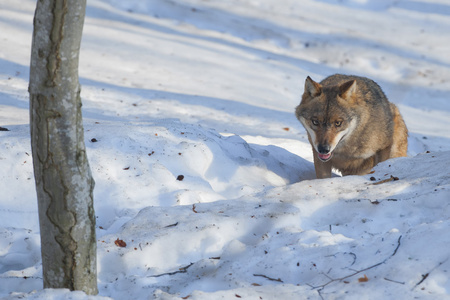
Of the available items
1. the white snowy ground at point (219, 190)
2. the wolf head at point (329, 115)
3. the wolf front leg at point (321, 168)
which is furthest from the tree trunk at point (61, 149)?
the wolf front leg at point (321, 168)

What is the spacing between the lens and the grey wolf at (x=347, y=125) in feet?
19.3

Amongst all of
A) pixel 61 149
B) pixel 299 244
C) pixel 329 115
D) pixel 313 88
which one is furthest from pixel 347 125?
pixel 61 149

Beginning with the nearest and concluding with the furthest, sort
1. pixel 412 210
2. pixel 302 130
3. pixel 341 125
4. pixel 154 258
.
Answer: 1. pixel 154 258
2. pixel 412 210
3. pixel 341 125
4. pixel 302 130

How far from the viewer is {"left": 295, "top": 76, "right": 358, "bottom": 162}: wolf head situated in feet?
19.0

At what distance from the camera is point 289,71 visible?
12.1 meters

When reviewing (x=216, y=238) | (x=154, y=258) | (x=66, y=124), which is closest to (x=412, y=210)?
(x=216, y=238)

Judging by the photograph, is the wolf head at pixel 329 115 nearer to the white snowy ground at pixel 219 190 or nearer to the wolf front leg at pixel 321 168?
the wolf front leg at pixel 321 168

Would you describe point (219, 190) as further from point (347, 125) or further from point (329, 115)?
point (347, 125)

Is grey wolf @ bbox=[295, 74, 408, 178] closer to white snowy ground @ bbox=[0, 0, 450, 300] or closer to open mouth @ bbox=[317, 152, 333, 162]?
open mouth @ bbox=[317, 152, 333, 162]

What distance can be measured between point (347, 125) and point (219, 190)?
1.72 metres

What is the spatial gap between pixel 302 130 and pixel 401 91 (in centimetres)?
430

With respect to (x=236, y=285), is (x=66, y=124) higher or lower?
higher

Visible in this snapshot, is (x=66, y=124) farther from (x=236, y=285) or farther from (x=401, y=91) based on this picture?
(x=401, y=91)

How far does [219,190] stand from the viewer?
17.4 ft
